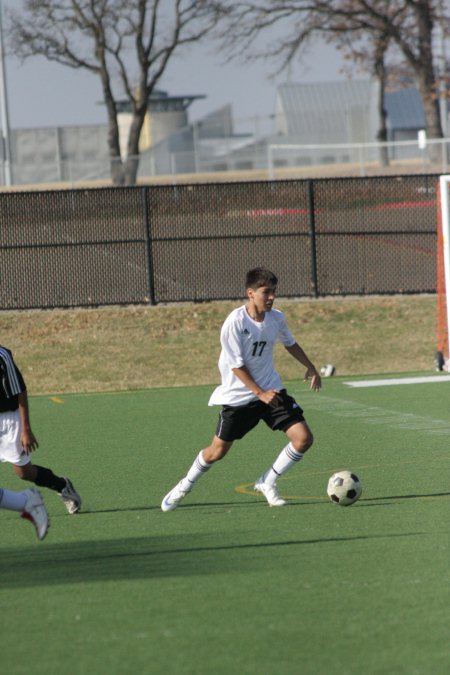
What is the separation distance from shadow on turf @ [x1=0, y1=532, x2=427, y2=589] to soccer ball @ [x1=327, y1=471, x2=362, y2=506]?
37.0 inches

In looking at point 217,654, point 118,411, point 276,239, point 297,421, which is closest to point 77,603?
point 217,654

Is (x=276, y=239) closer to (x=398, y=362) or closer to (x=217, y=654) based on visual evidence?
(x=398, y=362)

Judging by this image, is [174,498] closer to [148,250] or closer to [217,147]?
[148,250]

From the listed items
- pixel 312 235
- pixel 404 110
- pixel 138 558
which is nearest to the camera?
pixel 138 558

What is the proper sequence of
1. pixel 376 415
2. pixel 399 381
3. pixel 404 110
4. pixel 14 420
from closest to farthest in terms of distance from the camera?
pixel 14 420 → pixel 376 415 → pixel 399 381 → pixel 404 110

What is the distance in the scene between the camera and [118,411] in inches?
635

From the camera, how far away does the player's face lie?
8.70 m

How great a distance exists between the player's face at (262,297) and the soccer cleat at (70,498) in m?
2.04

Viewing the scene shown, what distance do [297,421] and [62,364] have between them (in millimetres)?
11489

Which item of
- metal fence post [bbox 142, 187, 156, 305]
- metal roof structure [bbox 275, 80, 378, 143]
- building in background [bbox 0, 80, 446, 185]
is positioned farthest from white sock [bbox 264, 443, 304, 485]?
metal roof structure [bbox 275, 80, 378, 143]

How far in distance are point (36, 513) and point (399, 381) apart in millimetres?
11045

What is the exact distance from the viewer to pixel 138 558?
7.65 metres

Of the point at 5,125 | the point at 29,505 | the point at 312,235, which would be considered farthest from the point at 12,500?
the point at 5,125

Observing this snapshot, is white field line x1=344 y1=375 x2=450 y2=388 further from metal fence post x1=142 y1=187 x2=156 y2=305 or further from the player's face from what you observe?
the player's face
